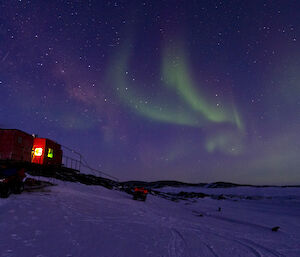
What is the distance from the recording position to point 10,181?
11.8 meters

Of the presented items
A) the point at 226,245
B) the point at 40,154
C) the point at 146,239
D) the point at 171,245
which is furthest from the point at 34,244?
the point at 40,154

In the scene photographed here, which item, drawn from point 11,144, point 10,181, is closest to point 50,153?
point 11,144

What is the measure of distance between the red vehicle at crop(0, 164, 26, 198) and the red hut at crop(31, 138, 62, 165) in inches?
438

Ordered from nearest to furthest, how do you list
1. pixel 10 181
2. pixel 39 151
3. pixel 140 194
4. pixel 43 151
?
pixel 10 181 < pixel 140 194 < pixel 39 151 < pixel 43 151

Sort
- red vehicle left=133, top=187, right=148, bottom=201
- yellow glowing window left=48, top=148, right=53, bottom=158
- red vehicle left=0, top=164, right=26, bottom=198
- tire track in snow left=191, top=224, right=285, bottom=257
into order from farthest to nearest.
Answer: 1. yellow glowing window left=48, top=148, right=53, bottom=158
2. red vehicle left=133, top=187, right=148, bottom=201
3. red vehicle left=0, top=164, right=26, bottom=198
4. tire track in snow left=191, top=224, right=285, bottom=257

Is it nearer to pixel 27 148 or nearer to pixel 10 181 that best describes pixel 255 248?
pixel 10 181

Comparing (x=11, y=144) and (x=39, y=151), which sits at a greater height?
(x=11, y=144)

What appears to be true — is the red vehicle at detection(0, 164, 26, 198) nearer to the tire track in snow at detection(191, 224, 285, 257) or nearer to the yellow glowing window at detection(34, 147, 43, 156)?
the tire track in snow at detection(191, 224, 285, 257)

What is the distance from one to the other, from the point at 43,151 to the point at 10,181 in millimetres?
12557

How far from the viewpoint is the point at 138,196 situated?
23.4 m

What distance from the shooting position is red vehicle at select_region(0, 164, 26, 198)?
36.3 ft

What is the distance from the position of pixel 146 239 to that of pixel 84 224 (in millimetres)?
2476

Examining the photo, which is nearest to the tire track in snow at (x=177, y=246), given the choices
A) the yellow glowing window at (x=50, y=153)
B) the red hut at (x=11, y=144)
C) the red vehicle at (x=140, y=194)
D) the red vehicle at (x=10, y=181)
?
the red vehicle at (x=10, y=181)

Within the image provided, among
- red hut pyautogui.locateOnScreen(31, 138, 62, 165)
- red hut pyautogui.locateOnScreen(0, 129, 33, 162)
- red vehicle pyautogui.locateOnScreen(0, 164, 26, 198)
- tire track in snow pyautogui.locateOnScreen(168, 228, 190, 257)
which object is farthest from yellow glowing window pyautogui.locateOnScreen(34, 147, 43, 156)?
tire track in snow pyautogui.locateOnScreen(168, 228, 190, 257)
